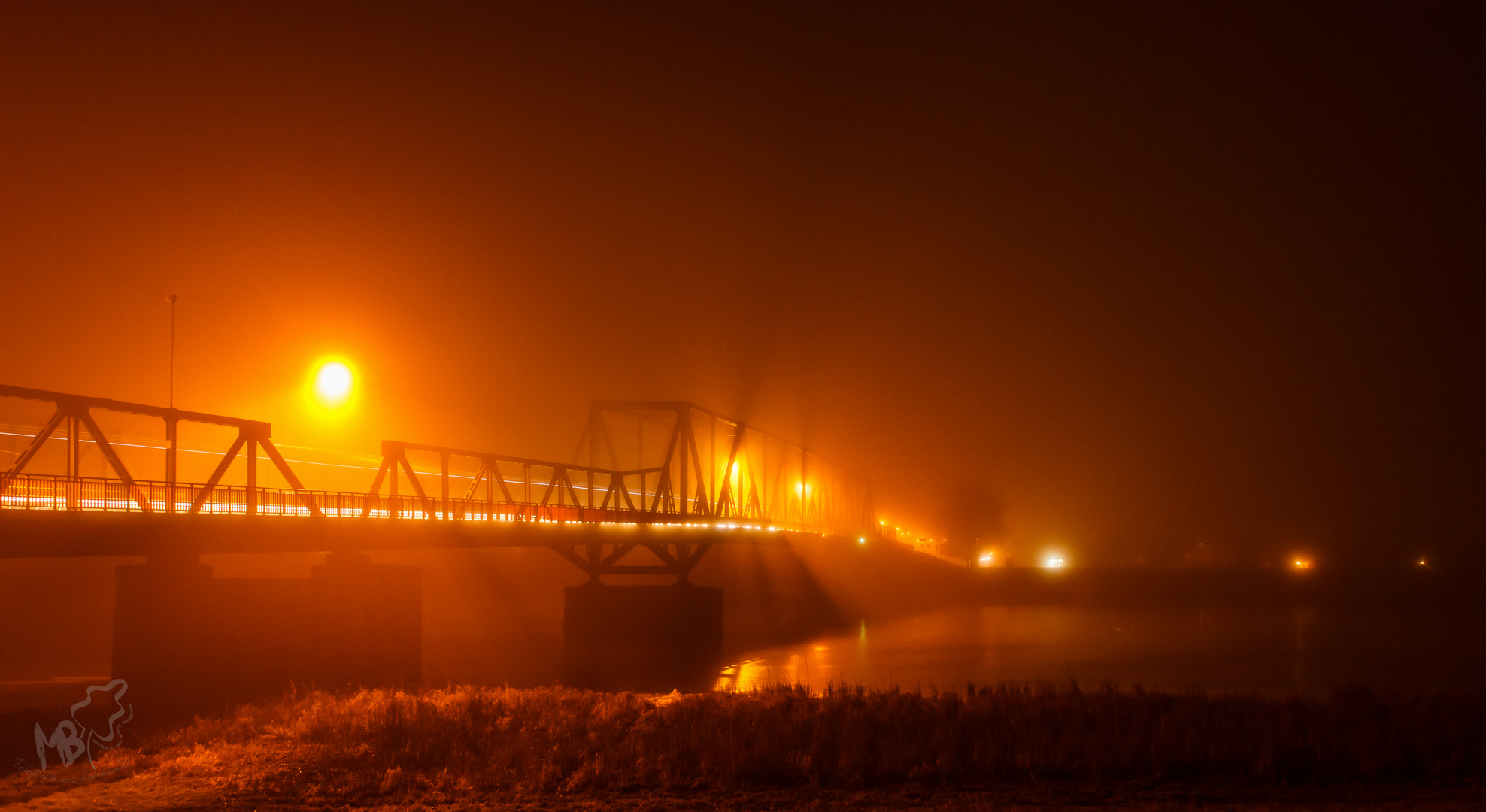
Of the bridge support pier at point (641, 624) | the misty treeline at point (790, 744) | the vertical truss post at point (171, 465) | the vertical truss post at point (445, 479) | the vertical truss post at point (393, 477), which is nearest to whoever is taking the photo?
the misty treeline at point (790, 744)

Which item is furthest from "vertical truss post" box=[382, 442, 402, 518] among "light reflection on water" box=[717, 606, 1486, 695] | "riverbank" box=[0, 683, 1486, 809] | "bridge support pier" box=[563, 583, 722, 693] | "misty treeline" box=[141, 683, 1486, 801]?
"riverbank" box=[0, 683, 1486, 809]

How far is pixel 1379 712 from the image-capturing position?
22.8 metres

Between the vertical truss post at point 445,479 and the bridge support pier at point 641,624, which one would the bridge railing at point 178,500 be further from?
the bridge support pier at point 641,624

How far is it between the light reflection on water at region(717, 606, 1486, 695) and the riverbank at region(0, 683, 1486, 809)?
16.6 meters

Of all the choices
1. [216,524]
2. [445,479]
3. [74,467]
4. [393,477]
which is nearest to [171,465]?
[216,524]

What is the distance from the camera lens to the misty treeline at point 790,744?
16250 millimetres

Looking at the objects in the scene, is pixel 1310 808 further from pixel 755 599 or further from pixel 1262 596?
pixel 1262 596

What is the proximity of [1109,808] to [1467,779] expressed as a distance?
6.20 meters

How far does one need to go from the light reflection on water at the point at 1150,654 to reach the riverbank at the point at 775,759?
54.4ft

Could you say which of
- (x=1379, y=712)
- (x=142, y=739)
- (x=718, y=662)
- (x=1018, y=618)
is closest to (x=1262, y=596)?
(x=1018, y=618)

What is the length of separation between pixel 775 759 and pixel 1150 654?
43.6 metres

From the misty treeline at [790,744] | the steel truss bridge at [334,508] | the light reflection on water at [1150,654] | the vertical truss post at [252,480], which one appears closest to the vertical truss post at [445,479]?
the steel truss bridge at [334,508]

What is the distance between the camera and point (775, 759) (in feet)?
55.9

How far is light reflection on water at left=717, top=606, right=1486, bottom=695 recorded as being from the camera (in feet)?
140
